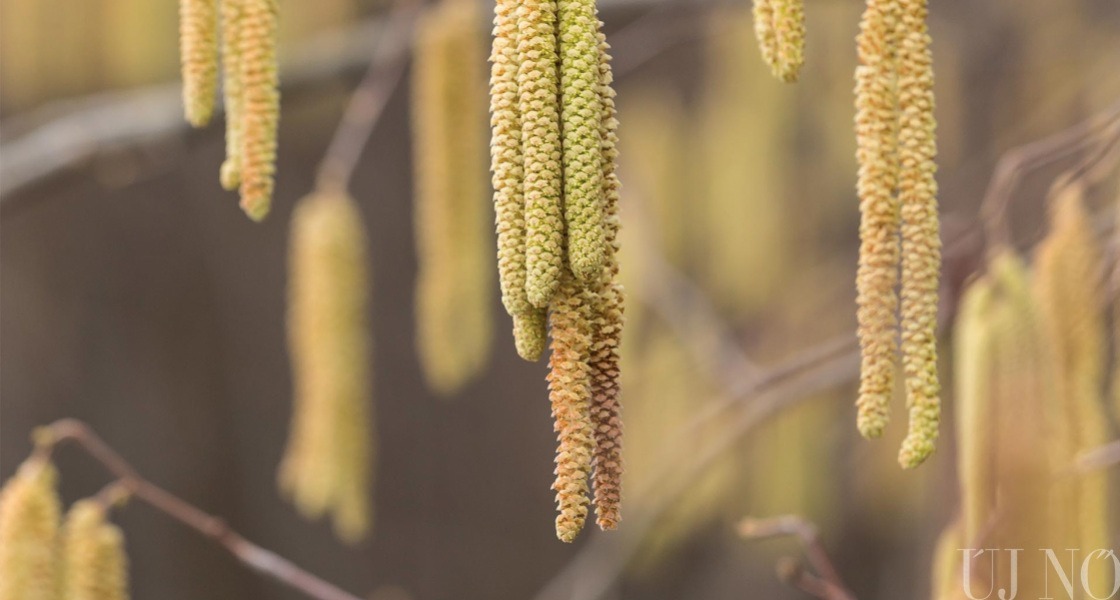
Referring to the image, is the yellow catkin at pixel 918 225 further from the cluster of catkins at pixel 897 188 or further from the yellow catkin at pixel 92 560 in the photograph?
the yellow catkin at pixel 92 560

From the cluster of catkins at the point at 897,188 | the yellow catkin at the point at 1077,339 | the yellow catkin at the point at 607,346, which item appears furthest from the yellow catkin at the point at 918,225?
the yellow catkin at the point at 1077,339

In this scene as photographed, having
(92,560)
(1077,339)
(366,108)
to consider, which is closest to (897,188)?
(1077,339)

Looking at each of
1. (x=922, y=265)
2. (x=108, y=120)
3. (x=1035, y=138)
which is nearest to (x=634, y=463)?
(x=1035, y=138)

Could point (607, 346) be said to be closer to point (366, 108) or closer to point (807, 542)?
point (807, 542)

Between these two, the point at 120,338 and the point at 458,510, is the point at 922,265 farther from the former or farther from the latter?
the point at 458,510

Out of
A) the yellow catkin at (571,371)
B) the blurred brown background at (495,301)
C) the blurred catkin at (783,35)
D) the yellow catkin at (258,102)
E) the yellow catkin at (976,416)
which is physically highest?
the blurred catkin at (783,35)
